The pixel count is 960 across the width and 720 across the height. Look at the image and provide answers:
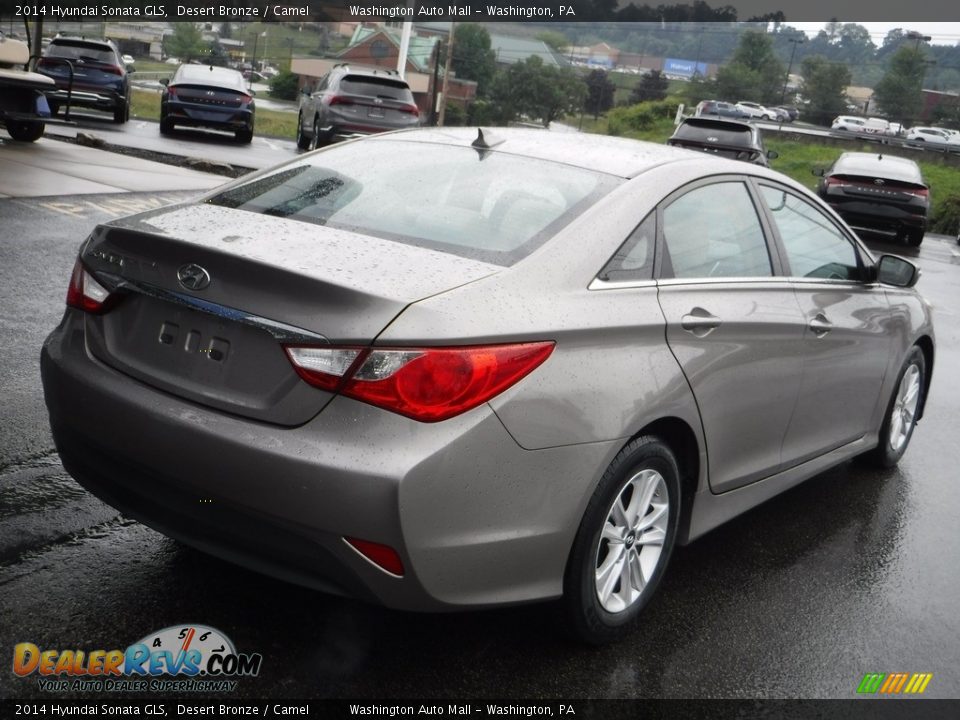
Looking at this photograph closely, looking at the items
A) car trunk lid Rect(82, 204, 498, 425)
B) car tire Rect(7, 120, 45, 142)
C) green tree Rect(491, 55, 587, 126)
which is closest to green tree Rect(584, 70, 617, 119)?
green tree Rect(491, 55, 587, 126)

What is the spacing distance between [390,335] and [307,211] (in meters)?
0.91

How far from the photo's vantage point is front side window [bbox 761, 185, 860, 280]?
14.6ft

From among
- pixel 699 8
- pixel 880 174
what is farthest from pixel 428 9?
pixel 699 8

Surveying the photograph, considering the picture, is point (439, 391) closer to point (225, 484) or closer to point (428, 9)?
point (225, 484)

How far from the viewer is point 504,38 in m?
63.5

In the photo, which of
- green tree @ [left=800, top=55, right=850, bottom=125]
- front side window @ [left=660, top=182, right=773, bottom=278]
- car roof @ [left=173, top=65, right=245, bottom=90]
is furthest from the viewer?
green tree @ [left=800, top=55, right=850, bottom=125]

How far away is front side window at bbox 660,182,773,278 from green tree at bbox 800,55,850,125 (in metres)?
61.3

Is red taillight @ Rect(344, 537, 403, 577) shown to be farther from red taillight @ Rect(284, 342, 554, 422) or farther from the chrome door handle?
the chrome door handle

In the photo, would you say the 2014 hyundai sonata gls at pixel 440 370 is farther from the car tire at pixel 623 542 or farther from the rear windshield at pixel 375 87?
the rear windshield at pixel 375 87

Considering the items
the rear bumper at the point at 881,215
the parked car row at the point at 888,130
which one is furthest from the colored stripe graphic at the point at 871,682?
the parked car row at the point at 888,130

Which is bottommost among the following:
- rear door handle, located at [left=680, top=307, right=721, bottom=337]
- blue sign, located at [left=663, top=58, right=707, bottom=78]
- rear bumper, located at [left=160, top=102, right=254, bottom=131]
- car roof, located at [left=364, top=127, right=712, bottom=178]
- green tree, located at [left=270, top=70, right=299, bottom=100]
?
green tree, located at [left=270, top=70, right=299, bottom=100]

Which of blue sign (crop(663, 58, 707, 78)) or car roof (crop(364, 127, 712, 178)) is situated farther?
blue sign (crop(663, 58, 707, 78))

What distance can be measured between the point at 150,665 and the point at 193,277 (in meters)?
1.07

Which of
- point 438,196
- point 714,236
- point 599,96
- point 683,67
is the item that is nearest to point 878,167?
point 714,236
